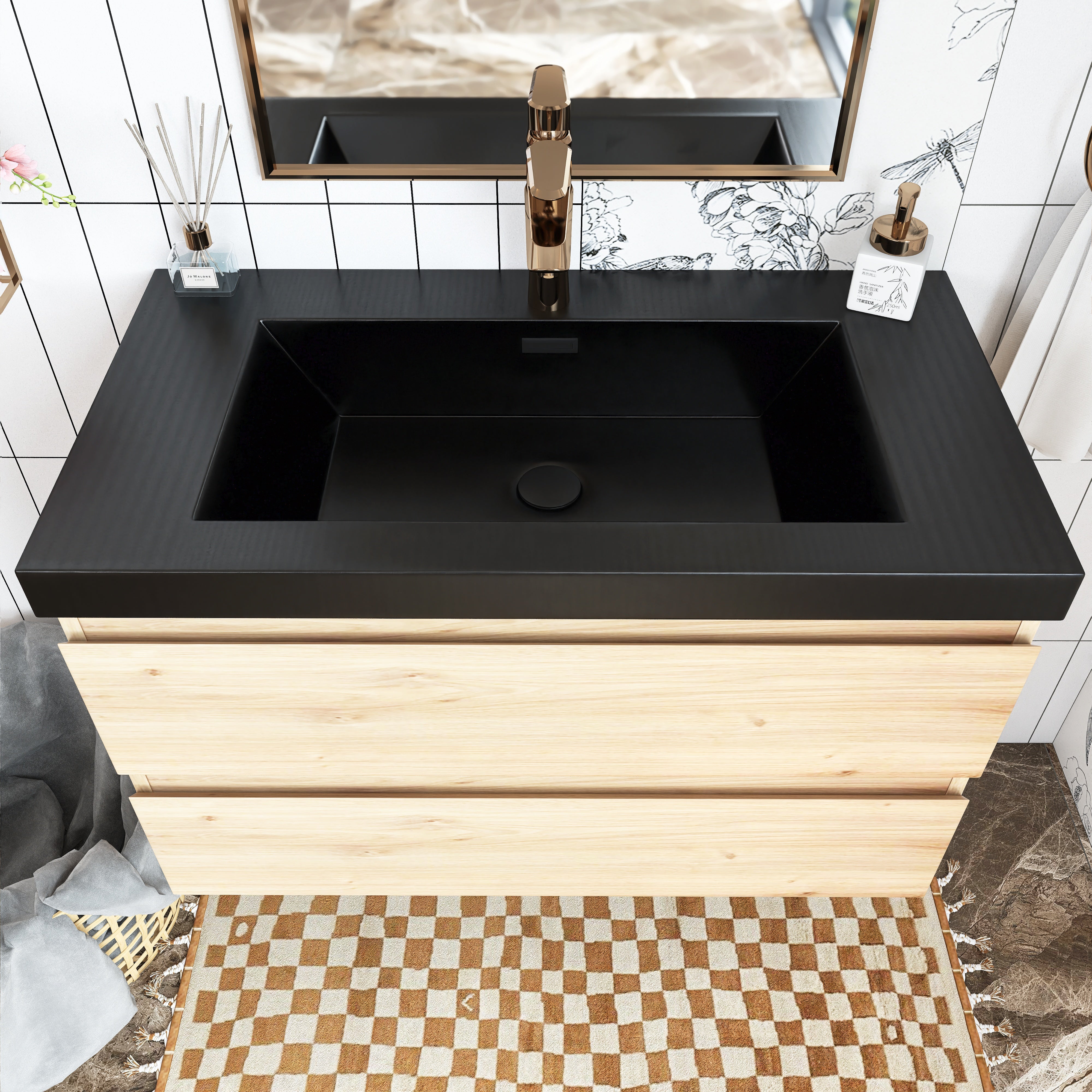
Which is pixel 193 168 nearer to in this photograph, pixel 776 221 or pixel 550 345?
pixel 550 345

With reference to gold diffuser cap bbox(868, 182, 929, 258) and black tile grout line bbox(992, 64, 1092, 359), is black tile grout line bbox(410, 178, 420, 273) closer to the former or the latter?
gold diffuser cap bbox(868, 182, 929, 258)

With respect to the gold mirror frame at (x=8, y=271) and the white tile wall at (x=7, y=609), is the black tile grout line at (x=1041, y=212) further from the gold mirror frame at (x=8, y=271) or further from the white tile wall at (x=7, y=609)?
the white tile wall at (x=7, y=609)

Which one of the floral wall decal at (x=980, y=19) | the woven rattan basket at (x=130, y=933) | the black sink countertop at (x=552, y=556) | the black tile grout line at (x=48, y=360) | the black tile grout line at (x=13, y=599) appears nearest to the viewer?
the black sink countertop at (x=552, y=556)

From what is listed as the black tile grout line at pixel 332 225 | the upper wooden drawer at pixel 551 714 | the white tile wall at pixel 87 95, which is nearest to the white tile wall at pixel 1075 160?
the upper wooden drawer at pixel 551 714

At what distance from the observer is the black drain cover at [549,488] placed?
114 cm

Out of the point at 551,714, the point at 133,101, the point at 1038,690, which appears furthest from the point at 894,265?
the point at 1038,690

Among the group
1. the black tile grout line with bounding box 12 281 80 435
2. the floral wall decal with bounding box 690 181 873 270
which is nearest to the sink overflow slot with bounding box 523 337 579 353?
the floral wall decal with bounding box 690 181 873 270

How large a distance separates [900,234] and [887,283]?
54mm

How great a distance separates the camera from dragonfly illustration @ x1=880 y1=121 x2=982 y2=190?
1116mm

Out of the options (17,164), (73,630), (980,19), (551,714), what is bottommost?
(551,714)

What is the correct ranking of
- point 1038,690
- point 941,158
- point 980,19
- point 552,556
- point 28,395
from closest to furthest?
1. point 552,556
2. point 980,19
3. point 941,158
4. point 28,395
5. point 1038,690

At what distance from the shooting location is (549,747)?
1.07 metres

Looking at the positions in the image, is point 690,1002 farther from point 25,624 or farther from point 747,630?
point 25,624

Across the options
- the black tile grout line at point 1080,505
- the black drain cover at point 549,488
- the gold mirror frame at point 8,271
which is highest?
the gold mirror frame at point 8,271
